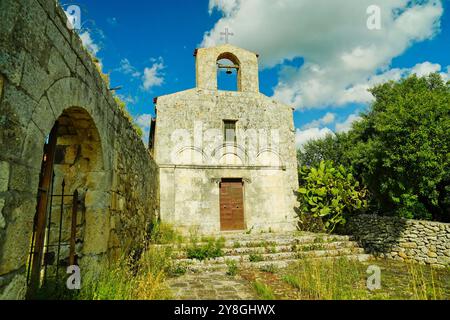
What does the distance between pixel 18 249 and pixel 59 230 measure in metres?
1.66

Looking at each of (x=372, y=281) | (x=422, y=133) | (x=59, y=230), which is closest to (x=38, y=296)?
(x=59, y=230)

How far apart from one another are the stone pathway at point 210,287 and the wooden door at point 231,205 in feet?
14.3

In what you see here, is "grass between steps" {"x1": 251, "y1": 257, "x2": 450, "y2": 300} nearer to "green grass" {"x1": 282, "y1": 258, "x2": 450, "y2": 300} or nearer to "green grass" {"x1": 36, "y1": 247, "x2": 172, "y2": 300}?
"green grass" {"x1": 282, "y1": 258, "x2": 450, "y2": 300}

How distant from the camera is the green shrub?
959cm

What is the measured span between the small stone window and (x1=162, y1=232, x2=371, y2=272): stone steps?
427cm

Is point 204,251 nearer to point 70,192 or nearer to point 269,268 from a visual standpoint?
point 269,268

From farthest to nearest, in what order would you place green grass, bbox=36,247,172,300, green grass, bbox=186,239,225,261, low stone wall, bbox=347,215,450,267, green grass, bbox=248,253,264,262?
low stone wall, bbox=347,215,450,267 < green grass, bbox=248,253,264,262 < green grass, bbox=186,239,225,261 < green grass, bbox=36,247,172,300

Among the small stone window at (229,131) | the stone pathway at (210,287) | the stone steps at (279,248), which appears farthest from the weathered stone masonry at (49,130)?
the small stone window at (229,131)

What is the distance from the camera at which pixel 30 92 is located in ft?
6.28

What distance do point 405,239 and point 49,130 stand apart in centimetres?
855

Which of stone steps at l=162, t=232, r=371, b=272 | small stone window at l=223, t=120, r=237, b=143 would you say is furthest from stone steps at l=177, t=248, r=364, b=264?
small stone window at l=223, t=120, r=237, b=143

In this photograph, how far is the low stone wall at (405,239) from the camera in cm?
693

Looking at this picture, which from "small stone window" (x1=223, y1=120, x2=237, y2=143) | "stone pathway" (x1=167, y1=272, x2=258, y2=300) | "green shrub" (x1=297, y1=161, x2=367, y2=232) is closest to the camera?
"stone pathway" (x1=167, y1=272, x2=258, y2=300)
